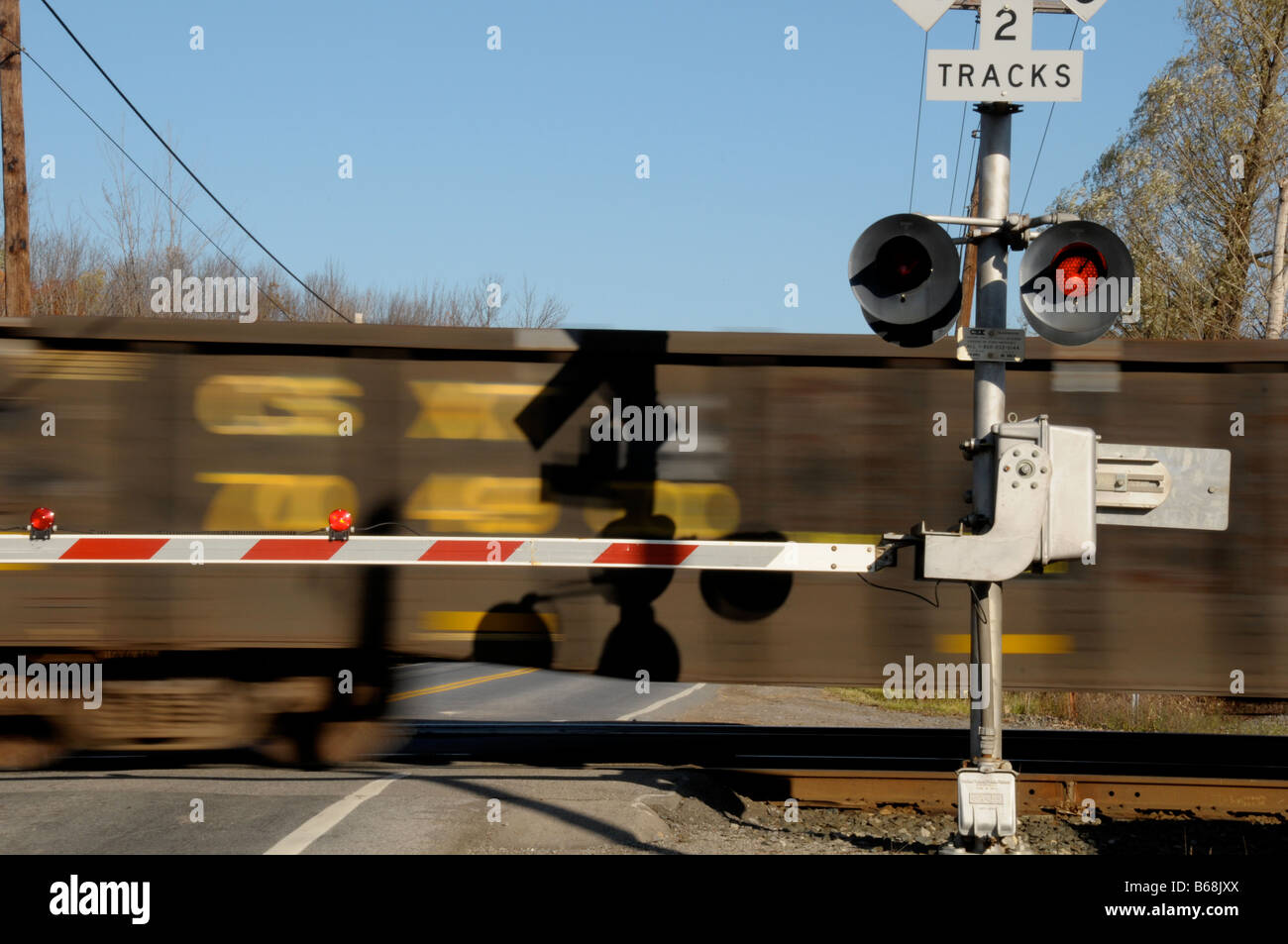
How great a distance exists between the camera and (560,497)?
840cm

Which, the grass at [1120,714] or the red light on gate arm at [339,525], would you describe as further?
the grass at [1120,714]

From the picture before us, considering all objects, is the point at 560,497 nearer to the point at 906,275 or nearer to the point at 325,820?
the point at 325,820

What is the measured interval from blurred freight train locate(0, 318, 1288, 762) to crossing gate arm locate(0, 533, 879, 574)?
0.13 metres

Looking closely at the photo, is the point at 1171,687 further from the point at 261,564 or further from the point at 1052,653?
the point at 261,564

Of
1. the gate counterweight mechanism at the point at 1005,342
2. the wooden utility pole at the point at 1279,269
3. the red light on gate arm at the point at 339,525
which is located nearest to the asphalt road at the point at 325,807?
the red light on gate arm at the point at 339,525

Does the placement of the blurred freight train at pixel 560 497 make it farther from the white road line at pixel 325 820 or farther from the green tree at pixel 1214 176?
the green tree at pixel 1214 176

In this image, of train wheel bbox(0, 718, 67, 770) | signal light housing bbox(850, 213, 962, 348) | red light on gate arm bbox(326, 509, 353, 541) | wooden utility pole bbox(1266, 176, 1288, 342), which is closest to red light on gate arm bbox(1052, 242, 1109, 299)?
signal light housing bbox(850, 213, 962, 348)

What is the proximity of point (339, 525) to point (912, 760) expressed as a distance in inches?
225

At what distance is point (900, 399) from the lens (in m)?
8.42

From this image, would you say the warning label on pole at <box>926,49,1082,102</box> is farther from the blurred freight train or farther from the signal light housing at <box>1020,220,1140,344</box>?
the blurred freight train

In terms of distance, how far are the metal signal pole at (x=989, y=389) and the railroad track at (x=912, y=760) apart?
133 inches

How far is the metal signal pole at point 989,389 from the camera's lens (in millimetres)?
5535

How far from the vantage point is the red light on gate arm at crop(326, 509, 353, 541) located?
8195 millimetres
